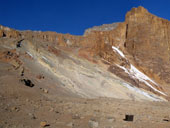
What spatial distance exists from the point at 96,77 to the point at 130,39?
21.8 meters

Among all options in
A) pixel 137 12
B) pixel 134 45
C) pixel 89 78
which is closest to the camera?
pixel 89 78

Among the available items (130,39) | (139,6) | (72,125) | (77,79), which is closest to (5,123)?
(72,125)

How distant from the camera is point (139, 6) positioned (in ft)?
135

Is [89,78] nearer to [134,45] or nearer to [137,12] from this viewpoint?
[134,45]

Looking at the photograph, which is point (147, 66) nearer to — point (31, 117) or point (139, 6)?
point (139, 6)

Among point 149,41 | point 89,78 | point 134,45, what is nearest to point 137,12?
point 149,41

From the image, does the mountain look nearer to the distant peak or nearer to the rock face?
the rock face

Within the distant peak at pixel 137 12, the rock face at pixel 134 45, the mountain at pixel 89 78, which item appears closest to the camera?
the mountain at pixel 89 78

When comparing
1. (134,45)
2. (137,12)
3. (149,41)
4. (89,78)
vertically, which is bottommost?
(89,78)

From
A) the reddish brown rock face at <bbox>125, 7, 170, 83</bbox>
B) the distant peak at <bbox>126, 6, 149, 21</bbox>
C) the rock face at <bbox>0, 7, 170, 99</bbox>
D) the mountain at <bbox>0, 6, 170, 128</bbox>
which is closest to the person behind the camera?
the mountain at <bbox>0, 6, 170, 128</bbox>

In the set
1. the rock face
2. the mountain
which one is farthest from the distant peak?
the mountain

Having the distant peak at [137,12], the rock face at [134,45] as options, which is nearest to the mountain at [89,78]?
the rock face at [134,45]

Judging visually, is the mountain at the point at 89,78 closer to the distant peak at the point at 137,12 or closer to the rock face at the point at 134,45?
the rock face at the point at 134,45

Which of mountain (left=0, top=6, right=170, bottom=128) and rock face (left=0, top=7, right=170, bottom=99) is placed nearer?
mountain (left=0, top=6, right=170, bottom=128)
